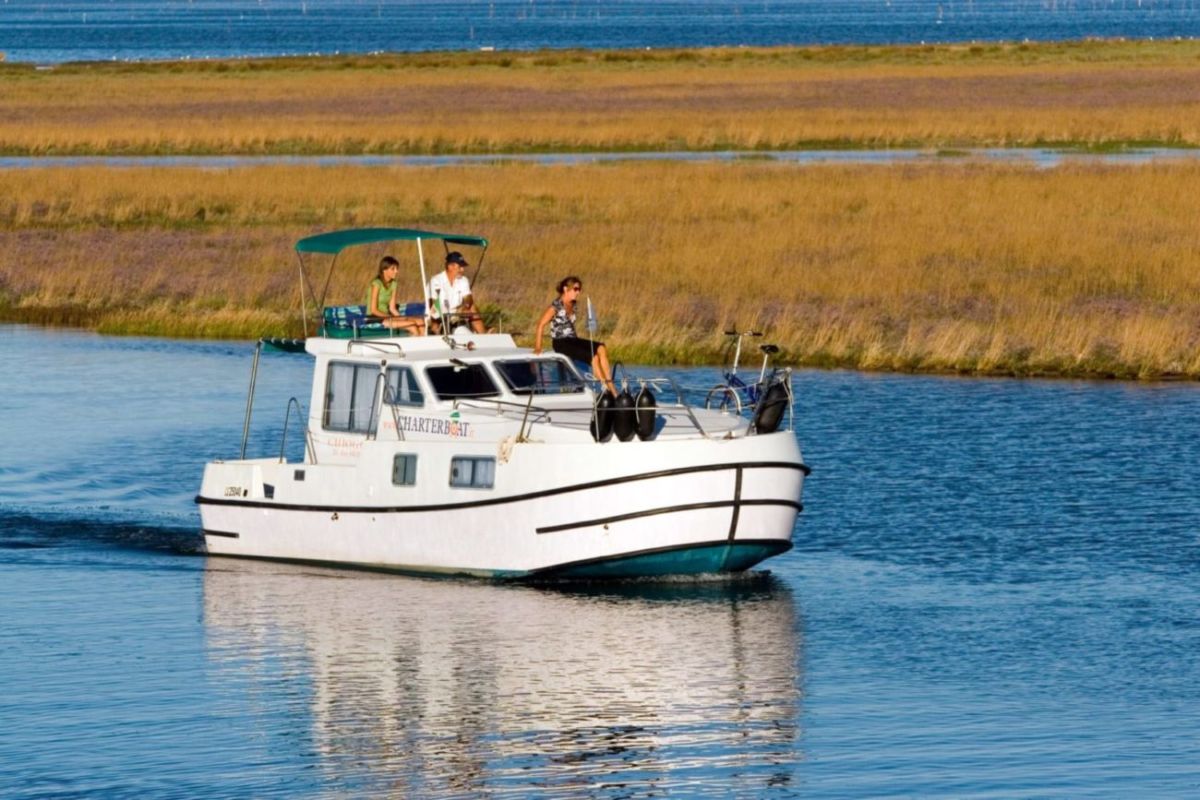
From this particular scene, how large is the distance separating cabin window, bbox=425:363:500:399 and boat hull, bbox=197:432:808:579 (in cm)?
94

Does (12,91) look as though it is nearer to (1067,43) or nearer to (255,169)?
(255,169)

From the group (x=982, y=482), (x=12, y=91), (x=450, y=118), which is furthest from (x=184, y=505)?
(x=12, y=91)

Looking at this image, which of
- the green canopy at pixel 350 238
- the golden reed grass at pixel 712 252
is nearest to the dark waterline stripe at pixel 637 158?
the golden reed grass at pixel 712 252

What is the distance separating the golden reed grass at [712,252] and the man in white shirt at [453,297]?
15289 mm

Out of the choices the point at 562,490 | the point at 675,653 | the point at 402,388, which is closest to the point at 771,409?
the point at 562,490

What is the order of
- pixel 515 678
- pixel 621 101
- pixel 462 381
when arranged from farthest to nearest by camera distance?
pixel 621 101
pixel 462 381
pixel 515 678

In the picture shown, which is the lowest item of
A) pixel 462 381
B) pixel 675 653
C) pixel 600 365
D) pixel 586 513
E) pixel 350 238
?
pixel 675 653

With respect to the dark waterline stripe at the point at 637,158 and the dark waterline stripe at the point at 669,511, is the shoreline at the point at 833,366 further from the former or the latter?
the dark waterline stripe at the point at 637,158

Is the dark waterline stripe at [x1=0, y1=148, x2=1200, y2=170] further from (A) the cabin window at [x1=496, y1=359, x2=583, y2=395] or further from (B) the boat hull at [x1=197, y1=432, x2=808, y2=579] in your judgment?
(B) the boat hull at [x1=197, y1=432, x2=808, y2=579]

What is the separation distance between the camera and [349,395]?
25.4m

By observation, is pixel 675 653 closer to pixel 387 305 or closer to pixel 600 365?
pixel 600 365

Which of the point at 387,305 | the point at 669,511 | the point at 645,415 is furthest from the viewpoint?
the point at 387,305

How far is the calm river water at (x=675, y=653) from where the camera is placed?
17297mm

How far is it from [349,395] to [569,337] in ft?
8.72
